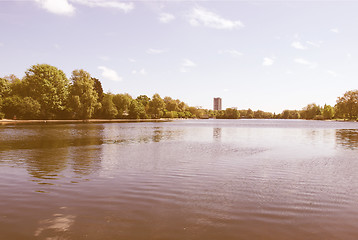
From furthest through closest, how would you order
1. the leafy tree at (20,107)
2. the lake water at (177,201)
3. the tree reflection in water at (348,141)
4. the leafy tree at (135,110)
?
the leafy tree at (135,110) < the leafy tree at (20,107) < the tree reflection in water at (348,141) < the lake water at (177,201)

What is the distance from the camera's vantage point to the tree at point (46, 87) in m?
112

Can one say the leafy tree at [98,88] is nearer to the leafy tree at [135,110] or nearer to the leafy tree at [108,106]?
the leafy tree at [108,106]

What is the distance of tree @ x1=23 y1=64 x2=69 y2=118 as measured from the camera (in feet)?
368

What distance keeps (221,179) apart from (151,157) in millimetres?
9778

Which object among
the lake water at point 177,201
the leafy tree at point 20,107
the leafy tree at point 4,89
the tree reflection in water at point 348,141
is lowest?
the tree reflection in water at point 348,141

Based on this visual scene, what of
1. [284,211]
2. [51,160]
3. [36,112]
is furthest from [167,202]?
[36,112]

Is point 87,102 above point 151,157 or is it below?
above

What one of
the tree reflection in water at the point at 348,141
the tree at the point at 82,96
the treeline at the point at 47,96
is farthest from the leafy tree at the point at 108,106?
the tree reflection in water at the point at 348,141

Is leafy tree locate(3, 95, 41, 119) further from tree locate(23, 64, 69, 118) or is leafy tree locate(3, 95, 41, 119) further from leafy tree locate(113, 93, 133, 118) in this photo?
leafy tree locate(113, 93, 133, 118)

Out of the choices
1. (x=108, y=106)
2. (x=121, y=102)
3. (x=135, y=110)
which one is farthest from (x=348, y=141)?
(x=135, y=110)

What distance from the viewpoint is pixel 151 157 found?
2400 cm

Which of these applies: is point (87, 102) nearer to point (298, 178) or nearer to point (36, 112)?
point (36, 112)

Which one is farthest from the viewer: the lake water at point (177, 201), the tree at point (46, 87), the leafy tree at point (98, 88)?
the leafy tree at point (98, 88)

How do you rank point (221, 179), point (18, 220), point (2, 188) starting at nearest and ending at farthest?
1. point (18, 220)
2. point (2, 188)
3. point (221, 179)
